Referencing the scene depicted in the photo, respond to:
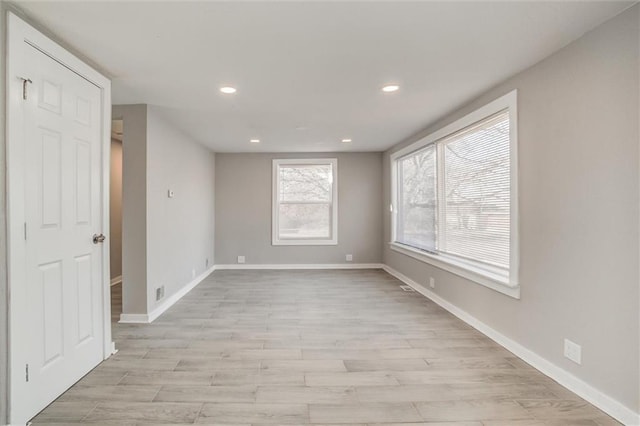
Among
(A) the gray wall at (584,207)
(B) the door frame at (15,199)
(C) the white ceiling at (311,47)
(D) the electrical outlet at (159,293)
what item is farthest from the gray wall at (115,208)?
(A) the gray wall at (584,207)

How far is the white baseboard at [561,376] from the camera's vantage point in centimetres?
182

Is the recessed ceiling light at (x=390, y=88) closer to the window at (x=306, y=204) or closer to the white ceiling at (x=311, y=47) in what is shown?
the white ceiling at (x=311, y=47)

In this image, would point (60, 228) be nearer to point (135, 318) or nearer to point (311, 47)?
point (135, 318)

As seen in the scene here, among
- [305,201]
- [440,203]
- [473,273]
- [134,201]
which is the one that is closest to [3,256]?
[134,201]

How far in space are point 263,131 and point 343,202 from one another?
7.93ft

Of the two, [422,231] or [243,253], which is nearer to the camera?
[422,231]

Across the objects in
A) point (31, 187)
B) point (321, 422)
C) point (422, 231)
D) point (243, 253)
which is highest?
Result: point (31, 187)

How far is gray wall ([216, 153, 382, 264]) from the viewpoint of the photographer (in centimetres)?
632

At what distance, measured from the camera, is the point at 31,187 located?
73.6 inches

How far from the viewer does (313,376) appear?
2.32 meters

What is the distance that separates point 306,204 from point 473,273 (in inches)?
148

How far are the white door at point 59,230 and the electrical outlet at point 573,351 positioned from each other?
130 inches

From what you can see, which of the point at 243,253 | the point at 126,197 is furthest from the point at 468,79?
the point at 243,253

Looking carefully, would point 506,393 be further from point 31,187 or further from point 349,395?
point 31,187
